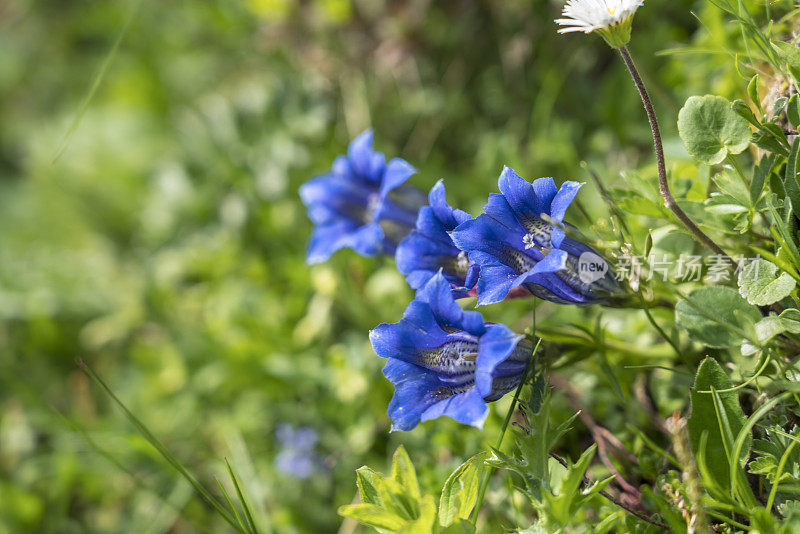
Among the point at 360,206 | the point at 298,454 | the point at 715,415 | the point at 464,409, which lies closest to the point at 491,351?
the point at 464,409

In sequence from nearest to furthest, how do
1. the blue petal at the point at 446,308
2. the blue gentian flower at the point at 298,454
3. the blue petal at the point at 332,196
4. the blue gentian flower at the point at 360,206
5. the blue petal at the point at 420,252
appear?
the blue petal at the point at 446,308, the blue petal at the point at 420,252, the blue gentian flower at the point at 360,206, the blue petal at the point at 332,196, the blue gentian flower at the point at 298,454

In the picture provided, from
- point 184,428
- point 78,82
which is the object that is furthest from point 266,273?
point 78,82

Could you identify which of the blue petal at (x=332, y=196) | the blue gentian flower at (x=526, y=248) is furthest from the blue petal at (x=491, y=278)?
the blue petal at (x=332, y=196)

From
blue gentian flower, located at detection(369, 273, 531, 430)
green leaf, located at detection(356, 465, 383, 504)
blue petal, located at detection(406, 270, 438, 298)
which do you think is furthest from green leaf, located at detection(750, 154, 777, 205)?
green leaf, located at detection(356, 465, 383, 504)

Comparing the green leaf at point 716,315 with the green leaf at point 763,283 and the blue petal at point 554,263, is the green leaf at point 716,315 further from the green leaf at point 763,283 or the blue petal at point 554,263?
the blue petal at point 554,263

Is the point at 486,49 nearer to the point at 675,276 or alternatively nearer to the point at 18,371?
the point at 675,276
